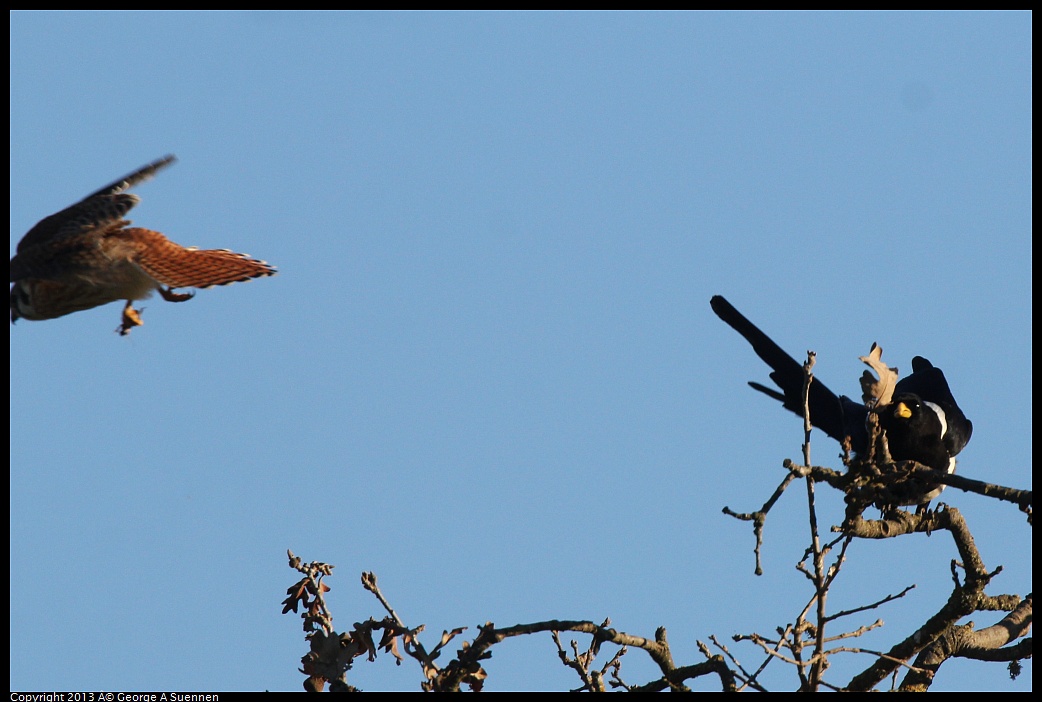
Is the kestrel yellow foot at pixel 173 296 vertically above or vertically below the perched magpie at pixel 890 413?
above

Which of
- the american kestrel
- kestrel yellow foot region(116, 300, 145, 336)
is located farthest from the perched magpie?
kestrel yellow foot region(116, 300, 145, 336)

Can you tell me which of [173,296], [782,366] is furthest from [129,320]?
[782,366]

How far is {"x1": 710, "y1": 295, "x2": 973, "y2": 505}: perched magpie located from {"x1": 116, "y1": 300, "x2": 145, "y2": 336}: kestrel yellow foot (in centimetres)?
303

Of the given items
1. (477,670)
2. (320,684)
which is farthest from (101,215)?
(477,670)

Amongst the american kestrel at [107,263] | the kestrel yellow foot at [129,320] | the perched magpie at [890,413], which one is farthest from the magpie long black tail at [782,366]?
the kestrel yellow foot at [129,320]

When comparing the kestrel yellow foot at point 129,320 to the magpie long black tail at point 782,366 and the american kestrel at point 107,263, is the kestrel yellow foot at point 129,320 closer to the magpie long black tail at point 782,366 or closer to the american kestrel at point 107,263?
the american kestrel at point 107,263

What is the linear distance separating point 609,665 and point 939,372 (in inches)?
Result: 132

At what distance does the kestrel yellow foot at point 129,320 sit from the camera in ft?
17.2

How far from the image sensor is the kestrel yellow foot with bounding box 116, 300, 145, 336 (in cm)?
523

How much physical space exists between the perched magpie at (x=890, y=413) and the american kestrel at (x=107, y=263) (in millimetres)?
2666

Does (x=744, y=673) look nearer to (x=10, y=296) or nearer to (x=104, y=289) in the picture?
(x=104, y=289)

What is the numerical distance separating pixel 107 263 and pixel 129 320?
0.99 ft

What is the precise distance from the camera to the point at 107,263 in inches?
205

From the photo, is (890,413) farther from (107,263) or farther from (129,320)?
(107,263)
